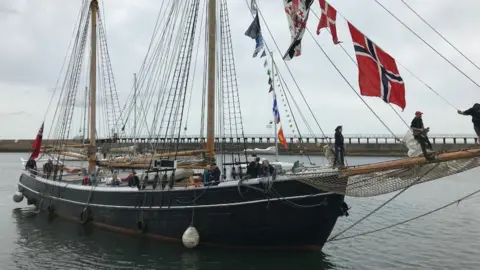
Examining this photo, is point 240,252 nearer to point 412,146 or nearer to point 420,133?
point 412,146

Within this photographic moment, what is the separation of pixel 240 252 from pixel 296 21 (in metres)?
8.13

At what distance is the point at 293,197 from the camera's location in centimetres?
1529

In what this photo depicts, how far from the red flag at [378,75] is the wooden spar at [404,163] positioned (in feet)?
5.25

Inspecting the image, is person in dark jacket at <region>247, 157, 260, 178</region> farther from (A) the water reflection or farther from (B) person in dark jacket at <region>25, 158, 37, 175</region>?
(B) person in dark jacket at <region>25, 158, 37, 175</region>

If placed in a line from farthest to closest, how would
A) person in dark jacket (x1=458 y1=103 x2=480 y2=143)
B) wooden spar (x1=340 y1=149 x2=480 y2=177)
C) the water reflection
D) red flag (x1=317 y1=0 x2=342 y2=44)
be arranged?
the water reflection → red flag (x1=317 y1=0 x2=342 y2=44) → wooden spar (x1=340 y1=149 x2=480 y2=177) → person in dark jacket (x1=458 y1=103 x2=480 y2=143)

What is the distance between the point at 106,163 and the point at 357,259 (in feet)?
48.2

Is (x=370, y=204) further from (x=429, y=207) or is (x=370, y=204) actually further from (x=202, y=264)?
(x=202, y=264)

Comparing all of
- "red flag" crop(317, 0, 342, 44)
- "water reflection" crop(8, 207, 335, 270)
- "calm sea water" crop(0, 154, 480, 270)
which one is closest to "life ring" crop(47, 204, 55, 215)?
"calm sea water" crop(0, 154, 480, 270)

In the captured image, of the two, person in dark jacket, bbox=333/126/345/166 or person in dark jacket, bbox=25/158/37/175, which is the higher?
person in dark jacket, bbox=333/126/345/166

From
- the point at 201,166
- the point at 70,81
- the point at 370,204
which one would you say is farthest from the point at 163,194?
the point at 370,204

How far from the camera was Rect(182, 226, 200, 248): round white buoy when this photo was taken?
53.4 ft

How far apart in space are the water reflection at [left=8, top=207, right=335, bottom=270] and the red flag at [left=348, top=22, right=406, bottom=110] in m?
6.59

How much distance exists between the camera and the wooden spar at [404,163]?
1155cm

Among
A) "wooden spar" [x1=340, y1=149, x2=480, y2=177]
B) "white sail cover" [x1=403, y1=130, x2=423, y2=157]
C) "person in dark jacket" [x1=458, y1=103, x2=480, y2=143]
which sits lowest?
"wooden spar" [x1=340, y1=149, x2=480, y2=177]
